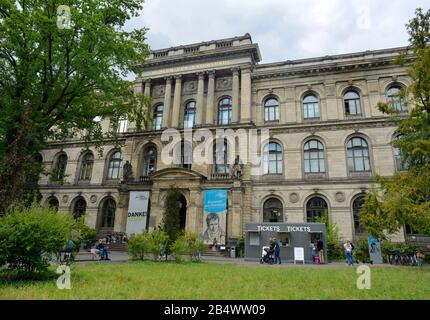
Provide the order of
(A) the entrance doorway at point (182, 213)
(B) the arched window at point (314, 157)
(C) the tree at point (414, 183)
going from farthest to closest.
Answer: (A) the entrance doorway at point (182, 213), (B) the arched window at point (314, 157), (C) the tree at point (414, 183)

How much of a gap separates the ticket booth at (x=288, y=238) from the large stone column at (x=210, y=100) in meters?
13.5

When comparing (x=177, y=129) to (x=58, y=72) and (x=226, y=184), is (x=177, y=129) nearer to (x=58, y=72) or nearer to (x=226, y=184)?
(x=226, y=184)

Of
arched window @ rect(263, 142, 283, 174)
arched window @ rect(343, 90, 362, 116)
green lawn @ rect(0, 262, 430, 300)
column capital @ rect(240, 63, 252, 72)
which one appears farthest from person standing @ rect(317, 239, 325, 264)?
column capital @ rect(240, 63, 252, 72)

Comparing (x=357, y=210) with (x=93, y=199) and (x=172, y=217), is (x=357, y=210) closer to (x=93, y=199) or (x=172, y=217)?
(x=172, y=217)

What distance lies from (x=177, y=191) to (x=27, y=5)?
1690cm

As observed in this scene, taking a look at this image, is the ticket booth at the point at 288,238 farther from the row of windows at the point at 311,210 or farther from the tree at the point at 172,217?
the tree at the point at 172,217

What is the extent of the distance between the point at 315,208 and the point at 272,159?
6.21m

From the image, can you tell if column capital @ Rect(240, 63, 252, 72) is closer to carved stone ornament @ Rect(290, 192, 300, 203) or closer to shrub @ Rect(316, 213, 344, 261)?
carved stone ornament @ Rect(290, 192, 300, 203)

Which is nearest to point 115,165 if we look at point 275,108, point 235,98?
point 235,98

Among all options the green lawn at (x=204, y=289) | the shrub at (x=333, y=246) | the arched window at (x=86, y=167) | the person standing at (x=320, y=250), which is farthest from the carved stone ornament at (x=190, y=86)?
the green lawn at (x=204, y=289)

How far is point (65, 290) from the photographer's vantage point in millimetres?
7949

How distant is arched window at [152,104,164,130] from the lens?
34000 millimetres

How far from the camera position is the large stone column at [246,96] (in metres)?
30.1
